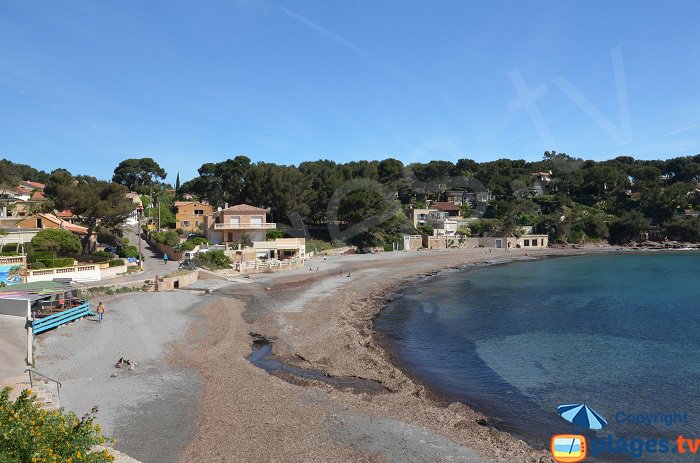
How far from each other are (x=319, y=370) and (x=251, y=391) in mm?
3853

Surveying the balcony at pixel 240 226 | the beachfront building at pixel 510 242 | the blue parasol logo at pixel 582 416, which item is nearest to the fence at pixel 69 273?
the balcony at pixel 240 226

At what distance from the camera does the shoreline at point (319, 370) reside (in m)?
13.0

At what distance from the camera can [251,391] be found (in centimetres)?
1645

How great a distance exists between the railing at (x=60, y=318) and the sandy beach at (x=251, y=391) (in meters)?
0.60

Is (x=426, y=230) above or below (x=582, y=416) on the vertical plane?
above

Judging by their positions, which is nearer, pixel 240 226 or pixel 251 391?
pixel 251 391

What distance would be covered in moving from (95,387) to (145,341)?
596 cm

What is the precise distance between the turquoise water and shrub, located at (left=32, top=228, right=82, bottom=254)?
25.2 meters

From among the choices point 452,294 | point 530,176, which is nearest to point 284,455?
point 452,294

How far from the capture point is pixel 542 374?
20.5 meters

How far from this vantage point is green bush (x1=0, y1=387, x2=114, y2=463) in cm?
739

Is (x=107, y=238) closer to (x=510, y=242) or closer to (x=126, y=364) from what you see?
(x=126, y=364)

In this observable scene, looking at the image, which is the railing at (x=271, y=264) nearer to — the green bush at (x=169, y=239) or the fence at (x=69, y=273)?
the green bush at (x=169, y=239)

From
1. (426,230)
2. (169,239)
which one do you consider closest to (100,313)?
(169,239)
